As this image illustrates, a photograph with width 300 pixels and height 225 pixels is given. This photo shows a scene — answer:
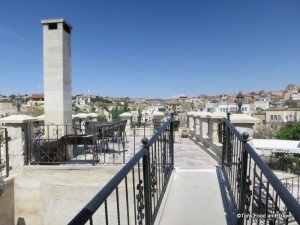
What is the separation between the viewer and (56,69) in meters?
8.26

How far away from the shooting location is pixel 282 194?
4.50 ft

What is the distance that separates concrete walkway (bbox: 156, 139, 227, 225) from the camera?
138 inches

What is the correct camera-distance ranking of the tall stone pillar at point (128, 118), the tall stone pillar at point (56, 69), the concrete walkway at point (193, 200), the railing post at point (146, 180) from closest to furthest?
1. the railing post at point (146, 180)
2. the concrete walkway at point (193, 200)
3. the tall stone pillar at point (56, 69)
4. the tall stone pillar at point (128, 118)

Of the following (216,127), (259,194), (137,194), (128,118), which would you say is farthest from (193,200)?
(128,118)

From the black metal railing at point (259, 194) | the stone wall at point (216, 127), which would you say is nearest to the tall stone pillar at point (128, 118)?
the stone wall at point (216, 127)

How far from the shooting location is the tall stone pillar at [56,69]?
822cm

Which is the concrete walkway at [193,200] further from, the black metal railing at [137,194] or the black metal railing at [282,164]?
the black metal railing at [282,164]

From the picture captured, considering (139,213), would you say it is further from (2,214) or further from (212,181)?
(2,214)

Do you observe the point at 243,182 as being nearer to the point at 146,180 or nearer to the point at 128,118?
the point at 146,180

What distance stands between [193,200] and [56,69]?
593cm

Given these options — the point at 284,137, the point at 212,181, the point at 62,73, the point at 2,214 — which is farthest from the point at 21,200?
the point at 284,137

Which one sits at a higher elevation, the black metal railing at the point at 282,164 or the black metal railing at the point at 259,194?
the black metal railing at the point at 259,194

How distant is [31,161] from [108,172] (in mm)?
2014

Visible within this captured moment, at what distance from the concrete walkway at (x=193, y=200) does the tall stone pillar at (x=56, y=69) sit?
441 cm
